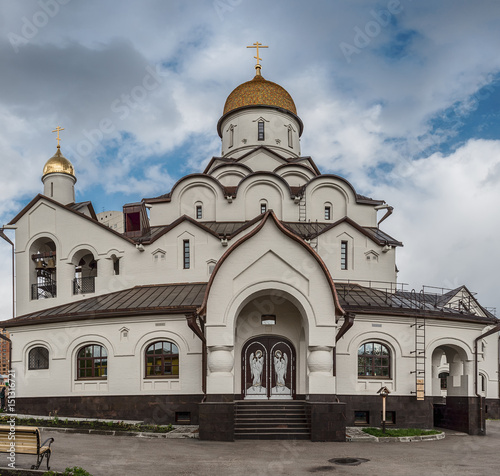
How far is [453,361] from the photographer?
22656 mm

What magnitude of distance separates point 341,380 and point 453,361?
5381 millimetres

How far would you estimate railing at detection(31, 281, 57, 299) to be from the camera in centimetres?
2623

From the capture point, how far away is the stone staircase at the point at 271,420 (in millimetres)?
17188

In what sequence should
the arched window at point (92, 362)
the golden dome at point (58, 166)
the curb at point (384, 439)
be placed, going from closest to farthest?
1. the curb at point (384, 439)
2. the arched window at point (92, 362)
3. the golden dome at point (58, 166)

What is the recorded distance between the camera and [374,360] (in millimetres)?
21000

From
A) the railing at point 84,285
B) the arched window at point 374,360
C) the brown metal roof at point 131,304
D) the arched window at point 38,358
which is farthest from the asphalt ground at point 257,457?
the railing at point 84,285

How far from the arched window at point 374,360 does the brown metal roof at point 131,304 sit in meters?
6.42

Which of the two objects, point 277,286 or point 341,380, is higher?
point 277,286

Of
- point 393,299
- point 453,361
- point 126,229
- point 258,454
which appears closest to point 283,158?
point 126,229

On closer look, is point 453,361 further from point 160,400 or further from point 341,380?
point 160,400

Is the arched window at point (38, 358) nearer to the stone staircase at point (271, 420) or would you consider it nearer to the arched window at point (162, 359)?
the arched window at point (162, 359)

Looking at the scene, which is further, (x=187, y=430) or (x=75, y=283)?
(x=75, y=283)

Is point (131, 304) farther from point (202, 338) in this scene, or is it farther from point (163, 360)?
point (202, 338)

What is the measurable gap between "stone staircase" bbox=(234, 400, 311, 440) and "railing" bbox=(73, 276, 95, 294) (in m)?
9.79
